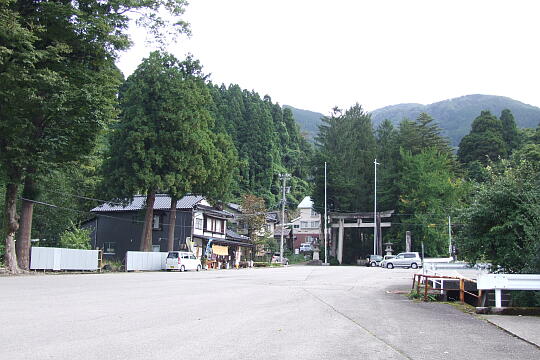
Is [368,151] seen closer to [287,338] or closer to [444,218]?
[444,218]

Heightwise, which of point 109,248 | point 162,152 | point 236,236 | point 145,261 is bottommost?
point 145,261

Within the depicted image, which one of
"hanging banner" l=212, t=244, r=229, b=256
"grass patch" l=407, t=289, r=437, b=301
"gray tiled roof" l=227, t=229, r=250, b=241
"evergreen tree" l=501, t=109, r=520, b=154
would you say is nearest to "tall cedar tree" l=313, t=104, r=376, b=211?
"gray tiled roof" l=227, t=229, r=250, b=241

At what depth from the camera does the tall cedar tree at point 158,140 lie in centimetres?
3644

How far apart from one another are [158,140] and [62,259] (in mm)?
11116

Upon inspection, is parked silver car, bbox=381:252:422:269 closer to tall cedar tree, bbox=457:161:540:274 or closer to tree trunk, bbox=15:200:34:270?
tree trunk, bbox=15:200:34:270

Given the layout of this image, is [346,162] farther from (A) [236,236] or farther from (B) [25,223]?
(B) [25,223]

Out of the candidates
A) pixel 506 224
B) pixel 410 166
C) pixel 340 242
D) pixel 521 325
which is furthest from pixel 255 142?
pixel 521 325

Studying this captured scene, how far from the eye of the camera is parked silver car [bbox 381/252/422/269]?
49478 millimetres

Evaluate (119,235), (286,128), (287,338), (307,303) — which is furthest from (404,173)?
(287,338)

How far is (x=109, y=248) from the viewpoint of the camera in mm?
50406

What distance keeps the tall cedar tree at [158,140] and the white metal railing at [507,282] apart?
28.3 meters

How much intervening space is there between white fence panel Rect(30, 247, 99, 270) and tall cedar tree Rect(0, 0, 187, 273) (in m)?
4.46

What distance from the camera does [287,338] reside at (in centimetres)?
750

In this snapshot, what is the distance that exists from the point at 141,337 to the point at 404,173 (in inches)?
2243
